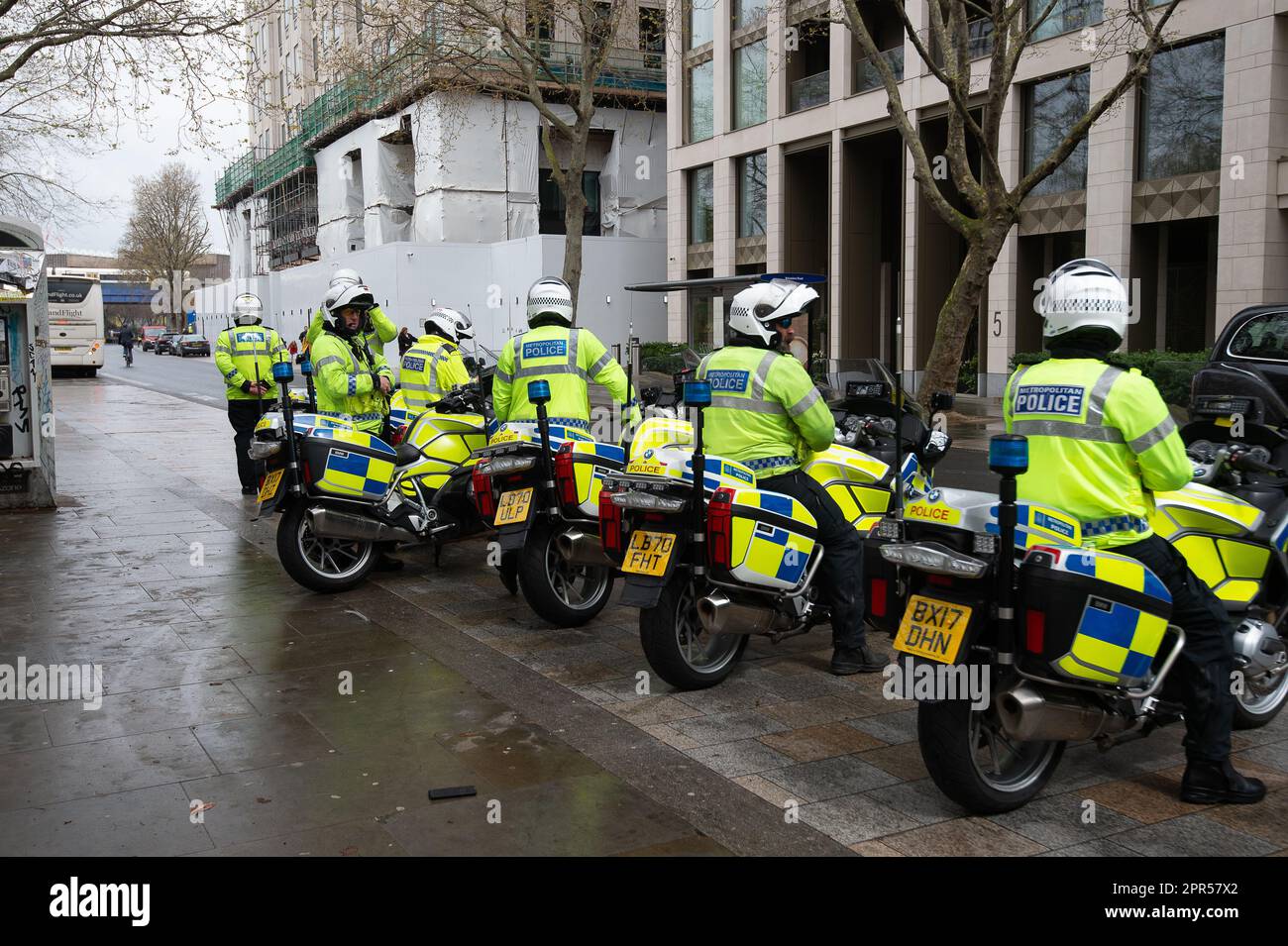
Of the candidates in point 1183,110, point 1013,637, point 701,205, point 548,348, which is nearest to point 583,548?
point 548,348

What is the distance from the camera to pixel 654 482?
18.8 ft

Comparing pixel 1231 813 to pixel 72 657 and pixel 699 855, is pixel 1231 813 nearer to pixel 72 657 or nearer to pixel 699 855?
pixel 699 855

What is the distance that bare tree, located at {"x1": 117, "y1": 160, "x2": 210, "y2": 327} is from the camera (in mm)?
79375

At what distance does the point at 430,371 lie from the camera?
9289 millimetres

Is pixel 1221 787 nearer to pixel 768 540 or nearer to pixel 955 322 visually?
pixel 768 540

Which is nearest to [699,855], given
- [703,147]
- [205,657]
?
[205,657]

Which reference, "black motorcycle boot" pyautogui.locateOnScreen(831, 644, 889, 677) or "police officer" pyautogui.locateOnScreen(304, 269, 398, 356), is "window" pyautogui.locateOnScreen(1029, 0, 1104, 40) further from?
"black motorcycle boot" pyautogui.locateOnScreen(831, 644, 889, 677)

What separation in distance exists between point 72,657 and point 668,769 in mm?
3546

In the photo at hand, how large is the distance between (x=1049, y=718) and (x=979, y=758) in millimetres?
400

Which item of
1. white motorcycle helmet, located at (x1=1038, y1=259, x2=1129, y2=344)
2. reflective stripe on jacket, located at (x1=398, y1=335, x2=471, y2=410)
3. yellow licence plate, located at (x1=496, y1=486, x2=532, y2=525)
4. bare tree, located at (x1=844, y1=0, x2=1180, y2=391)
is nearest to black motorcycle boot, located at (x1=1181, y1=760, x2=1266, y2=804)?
white motorcycle helmet, located at (x1=1038, y1=259, x2=1129, y2=344)

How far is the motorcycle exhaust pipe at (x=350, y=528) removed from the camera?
307 inches

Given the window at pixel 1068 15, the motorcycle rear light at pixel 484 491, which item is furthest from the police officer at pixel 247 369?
the window at pixel 1068 15

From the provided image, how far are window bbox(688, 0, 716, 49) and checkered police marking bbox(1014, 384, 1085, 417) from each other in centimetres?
3085

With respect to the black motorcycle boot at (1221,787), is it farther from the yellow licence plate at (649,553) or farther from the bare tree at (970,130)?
the bare tree at (970,130)
